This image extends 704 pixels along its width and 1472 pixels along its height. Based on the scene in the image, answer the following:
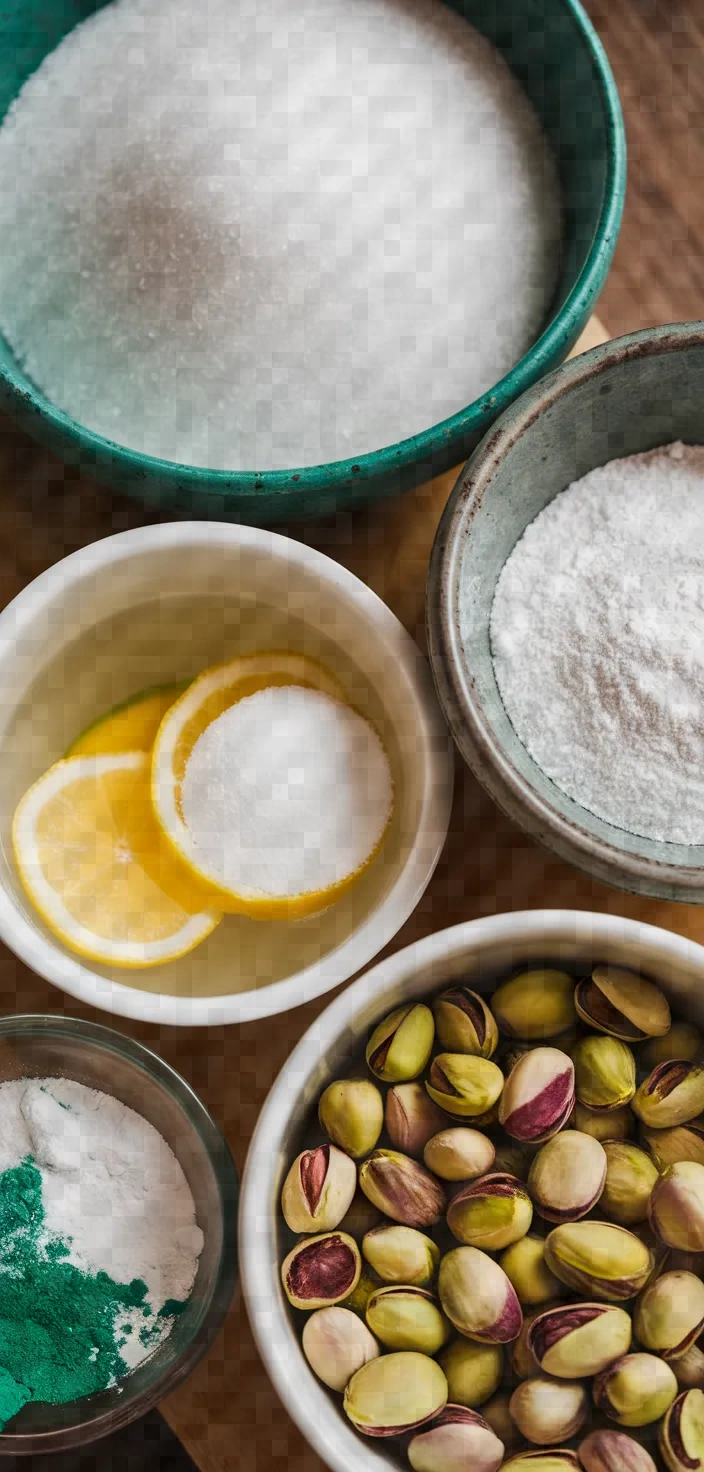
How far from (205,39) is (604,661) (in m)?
0.39

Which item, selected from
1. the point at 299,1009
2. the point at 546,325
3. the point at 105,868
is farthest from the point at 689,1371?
the point at 546,325

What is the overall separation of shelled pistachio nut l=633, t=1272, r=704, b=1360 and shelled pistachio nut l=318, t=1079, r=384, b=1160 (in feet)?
0.45

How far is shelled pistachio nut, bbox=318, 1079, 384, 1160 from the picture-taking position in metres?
0.59

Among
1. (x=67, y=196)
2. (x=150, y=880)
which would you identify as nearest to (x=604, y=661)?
(x=150, y=880)

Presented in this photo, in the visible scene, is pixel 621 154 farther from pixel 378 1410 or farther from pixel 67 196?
pixel 378 1410

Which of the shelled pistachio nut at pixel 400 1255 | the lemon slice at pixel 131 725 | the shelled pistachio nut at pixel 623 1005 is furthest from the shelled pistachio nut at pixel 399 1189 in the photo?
the lemon slice at pixel 131 725

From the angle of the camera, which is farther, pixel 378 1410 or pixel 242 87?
pixel 242 87

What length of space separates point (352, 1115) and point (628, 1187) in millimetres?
127

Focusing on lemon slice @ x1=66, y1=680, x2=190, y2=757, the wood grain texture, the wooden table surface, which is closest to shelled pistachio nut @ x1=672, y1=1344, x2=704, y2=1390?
the wooden table surface

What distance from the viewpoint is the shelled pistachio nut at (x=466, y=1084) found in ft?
1.95

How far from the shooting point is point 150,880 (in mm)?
677

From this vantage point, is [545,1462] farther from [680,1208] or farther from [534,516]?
[534,516]

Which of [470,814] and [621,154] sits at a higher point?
[621,154]

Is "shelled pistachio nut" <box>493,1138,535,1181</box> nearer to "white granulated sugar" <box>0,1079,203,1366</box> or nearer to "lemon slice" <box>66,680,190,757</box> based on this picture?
"white granulated sugar" <box>0,1079,203,1366</box>
